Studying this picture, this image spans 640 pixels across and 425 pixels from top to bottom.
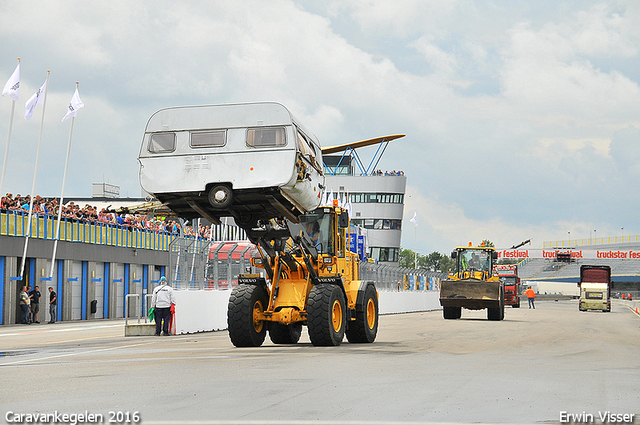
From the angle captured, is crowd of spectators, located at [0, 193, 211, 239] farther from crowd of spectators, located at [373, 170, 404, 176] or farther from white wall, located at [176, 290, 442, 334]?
crowd of spectators, located at [373, 170, 404, 176]

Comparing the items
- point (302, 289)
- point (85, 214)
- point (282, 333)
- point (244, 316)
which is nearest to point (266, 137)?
point (302, 289)

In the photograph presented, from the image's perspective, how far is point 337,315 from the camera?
17.5m

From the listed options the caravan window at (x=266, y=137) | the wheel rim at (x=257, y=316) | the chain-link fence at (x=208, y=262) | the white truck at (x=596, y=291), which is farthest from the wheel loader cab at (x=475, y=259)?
the caravan window at (x=266, y=137)

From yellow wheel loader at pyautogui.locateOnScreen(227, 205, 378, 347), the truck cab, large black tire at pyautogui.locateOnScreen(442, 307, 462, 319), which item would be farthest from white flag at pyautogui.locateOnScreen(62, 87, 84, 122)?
the truck cab

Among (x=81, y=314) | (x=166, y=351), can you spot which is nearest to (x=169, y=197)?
(x=166, y=351)

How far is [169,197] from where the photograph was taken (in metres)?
15.4

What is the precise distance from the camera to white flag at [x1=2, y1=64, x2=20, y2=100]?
3444cm

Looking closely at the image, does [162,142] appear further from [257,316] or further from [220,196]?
[257,316]

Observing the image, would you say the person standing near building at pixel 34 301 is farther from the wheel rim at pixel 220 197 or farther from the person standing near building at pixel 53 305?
the wheel rim at pixel 220 197

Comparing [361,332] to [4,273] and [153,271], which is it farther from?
[153,271]

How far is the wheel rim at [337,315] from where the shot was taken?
1723 cm

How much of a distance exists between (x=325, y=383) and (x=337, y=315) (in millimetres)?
6983

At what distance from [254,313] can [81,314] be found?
26.8m

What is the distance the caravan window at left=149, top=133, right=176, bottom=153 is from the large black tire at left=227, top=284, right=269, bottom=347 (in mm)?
3621
